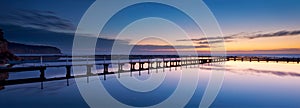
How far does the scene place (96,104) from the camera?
1197cm

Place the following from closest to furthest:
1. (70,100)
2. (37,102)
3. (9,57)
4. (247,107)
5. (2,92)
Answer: (247,107) < (37,102) < (70,100) < (2,92) < (9,57)

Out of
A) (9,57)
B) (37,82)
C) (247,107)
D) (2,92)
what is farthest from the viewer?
(9,57)

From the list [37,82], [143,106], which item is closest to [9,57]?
[37,82]

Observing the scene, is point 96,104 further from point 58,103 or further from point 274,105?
point 274,105

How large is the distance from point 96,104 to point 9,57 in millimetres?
43689

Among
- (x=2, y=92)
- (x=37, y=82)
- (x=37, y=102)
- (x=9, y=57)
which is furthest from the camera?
→ (x=9, y=57)

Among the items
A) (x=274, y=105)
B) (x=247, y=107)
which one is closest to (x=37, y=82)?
(x=247, y=107)

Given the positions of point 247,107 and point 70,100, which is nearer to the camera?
point 247,107

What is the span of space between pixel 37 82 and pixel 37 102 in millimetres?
7624

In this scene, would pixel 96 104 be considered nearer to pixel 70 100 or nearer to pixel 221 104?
pixel 70 100

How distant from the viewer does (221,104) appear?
12234 millimetres

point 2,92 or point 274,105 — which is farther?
point 2,92

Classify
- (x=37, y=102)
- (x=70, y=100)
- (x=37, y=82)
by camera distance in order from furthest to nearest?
1. (x=37, y=82)
2. (x=70, y=100)
3. (x=37, y=102)

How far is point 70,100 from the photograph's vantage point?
1334cm
